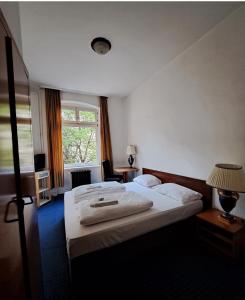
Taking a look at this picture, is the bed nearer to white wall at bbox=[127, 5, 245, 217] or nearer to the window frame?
white wall at bbox=[127, 5, 245, 217]

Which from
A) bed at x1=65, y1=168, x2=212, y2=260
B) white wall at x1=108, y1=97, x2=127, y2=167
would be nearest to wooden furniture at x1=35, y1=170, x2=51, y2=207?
bed at x1=65, y1=168, x2=212, y2=260

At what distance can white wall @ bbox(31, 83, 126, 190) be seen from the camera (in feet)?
12.3

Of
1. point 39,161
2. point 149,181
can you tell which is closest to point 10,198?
point 149,181

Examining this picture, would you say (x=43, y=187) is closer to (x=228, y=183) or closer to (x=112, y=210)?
(x=112, y=210)

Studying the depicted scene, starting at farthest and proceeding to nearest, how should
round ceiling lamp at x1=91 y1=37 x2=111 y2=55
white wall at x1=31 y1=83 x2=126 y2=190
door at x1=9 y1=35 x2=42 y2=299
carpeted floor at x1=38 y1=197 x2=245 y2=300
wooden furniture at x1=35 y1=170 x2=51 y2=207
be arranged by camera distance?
1. white wall at x1=31 y1=83 x2=126 y2=190
2. wooden furniture at x1=35 y1=170 x2=51 y2=207
3. round ceiling lamp at x1=91 y1=37 x2=111 y2=55
4. carpeted floor at x1=38 y1=197 x2=245 y2=300
5. door at x1=9 y1=35 x2=42 y2=299

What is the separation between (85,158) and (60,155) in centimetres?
80

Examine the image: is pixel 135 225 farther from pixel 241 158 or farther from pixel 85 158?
pixel 85 158

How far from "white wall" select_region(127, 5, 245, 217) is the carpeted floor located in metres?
0.79

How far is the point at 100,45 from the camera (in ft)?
7.17

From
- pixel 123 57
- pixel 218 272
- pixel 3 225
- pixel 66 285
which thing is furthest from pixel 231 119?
pixel 66 285

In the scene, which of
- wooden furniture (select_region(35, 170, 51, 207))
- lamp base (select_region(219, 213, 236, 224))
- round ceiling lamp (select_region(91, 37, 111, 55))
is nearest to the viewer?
lamp base (select_region(219, 213, 236, 224))

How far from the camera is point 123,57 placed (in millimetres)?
2627

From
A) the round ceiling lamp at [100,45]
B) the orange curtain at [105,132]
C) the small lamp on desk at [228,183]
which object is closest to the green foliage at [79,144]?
the orange curtain at [105,132]

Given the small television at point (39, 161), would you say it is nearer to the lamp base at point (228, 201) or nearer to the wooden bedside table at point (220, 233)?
the wooden bedside table at point (220, 233)
